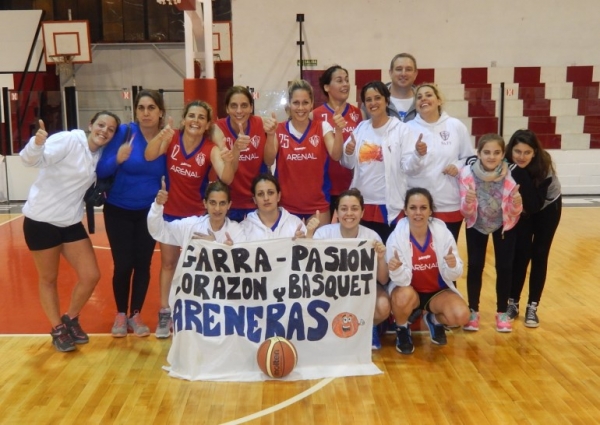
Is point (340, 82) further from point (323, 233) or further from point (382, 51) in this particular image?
point (382, 51)

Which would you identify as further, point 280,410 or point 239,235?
point 239,235

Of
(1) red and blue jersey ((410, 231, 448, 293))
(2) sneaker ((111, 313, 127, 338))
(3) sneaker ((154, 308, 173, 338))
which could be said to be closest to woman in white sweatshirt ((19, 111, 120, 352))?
(2) sneaker ((111, 313, 127, 338))

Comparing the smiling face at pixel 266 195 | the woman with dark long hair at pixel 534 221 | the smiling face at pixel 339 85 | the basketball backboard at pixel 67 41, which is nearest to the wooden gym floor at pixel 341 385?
the woman with dark long hair at pixel 534 221

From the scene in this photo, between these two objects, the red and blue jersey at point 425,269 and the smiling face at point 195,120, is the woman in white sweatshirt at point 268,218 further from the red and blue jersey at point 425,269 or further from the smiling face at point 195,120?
the red and blue jersey at point 425,269

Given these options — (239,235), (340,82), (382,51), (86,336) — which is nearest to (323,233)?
(239,235)

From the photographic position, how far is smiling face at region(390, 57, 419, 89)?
A: 473cm

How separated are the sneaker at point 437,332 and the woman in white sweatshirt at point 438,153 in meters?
0.72

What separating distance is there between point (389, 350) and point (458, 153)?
1.47 metres

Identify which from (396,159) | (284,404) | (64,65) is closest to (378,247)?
(396,159)

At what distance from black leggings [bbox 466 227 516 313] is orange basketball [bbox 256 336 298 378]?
1.59m

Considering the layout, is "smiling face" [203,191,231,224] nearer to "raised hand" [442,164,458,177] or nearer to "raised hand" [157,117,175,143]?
"raised hand" [157,117,175,143]

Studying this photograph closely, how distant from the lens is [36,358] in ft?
14.1

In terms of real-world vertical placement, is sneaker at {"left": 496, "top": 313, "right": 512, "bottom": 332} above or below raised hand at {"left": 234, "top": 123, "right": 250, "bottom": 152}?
below

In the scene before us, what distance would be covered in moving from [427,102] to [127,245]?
7.62 ft
